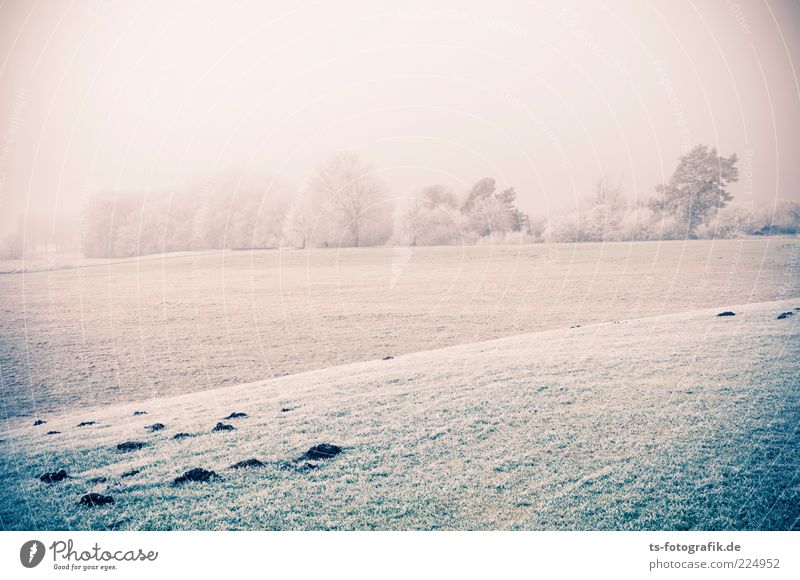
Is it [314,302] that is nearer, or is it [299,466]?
[299,466]

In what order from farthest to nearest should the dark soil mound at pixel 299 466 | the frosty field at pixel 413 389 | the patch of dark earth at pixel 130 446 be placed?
the patch of dark earth at pixel 130 446 < the dark soil mound at pixel 299 466 < the frosty field at pixel 413 389

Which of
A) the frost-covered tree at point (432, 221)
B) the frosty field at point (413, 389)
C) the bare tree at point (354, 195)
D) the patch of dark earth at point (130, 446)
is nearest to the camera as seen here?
the frosty field at point (413, 389)

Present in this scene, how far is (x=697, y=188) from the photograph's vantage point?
13.5 metres

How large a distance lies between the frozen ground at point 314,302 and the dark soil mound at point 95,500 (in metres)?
5.94

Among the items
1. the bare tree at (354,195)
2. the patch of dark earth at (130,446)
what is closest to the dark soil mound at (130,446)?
the patch of dark earth at (130,446)

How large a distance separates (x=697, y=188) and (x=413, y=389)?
A: 932 cm

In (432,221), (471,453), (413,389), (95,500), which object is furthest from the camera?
(432,221)

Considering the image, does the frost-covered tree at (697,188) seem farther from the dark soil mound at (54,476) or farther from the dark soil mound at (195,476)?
the dark soil mound at (54,476)

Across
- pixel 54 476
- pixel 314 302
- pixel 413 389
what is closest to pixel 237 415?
pixel 54 476

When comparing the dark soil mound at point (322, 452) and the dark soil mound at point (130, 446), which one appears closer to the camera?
the dark soil mound at point (322, 452)
